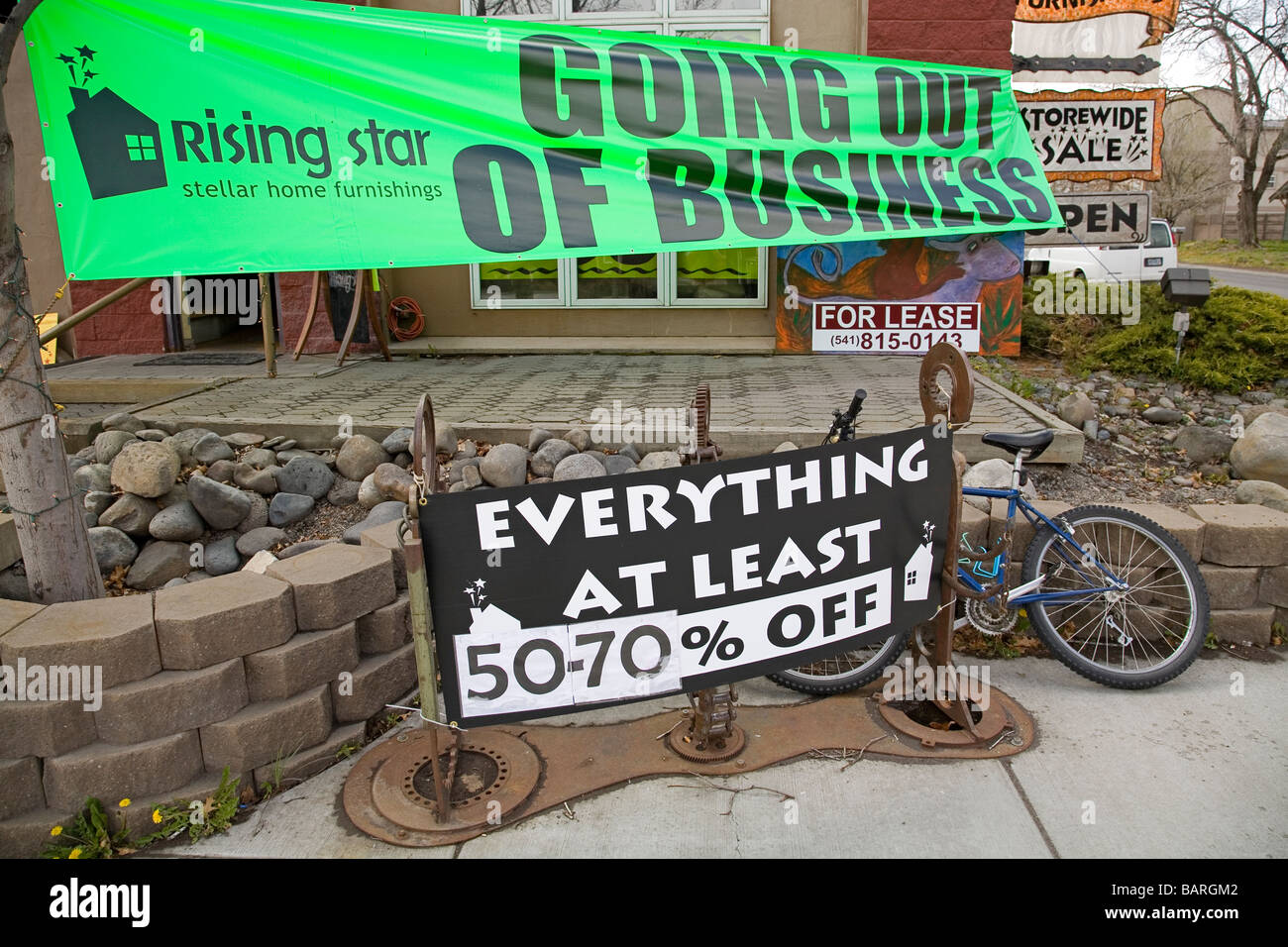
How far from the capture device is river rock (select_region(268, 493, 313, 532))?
532 centimetres

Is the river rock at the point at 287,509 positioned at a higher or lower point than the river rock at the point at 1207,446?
higher

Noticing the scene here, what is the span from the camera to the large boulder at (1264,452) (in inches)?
229

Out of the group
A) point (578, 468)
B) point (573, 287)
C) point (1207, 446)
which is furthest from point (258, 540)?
point (1207, 446)

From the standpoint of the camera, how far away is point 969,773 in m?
3.54

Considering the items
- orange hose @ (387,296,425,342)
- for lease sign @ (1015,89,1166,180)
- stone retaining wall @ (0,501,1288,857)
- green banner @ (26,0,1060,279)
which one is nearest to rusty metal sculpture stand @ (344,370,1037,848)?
stone retaining wall @ (0,501,1288,857)

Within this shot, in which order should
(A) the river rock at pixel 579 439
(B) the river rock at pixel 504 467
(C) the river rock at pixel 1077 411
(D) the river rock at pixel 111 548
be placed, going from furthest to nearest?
(C) the river rock at pixel 1077 411 < (A) the river rock at pixel 579 439 < (B) the river rock at pixel 504 467 < (D) the river rock at pixel 111 548

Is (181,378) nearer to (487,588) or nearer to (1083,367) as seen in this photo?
(487,588)

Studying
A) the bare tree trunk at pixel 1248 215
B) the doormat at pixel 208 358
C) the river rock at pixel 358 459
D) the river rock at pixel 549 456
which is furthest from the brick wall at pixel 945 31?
the bare tree trunk at pixel 1248 215

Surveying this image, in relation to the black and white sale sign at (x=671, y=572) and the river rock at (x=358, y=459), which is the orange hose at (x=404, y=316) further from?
the black and white sale sign at (x=671, y=572)

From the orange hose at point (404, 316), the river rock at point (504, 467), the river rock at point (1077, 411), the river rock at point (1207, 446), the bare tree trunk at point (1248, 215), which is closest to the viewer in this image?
the river rock at point (504, 467)

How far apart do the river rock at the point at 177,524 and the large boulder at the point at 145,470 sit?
0.13 meters

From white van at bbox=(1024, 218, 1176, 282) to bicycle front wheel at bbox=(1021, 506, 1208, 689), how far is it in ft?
49.9

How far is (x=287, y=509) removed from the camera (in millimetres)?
5328

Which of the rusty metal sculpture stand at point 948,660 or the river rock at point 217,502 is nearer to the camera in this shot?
the rusty metal sculpture stand at point 948,660
